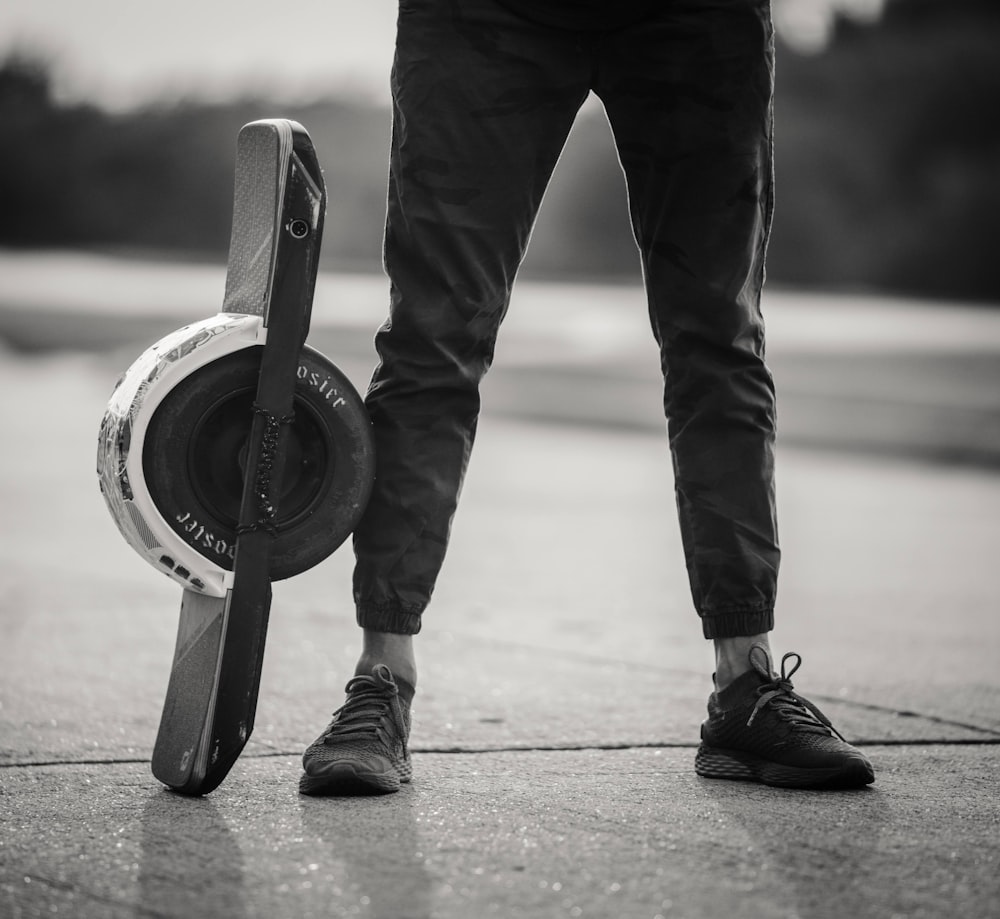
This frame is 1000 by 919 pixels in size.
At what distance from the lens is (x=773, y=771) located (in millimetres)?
2107

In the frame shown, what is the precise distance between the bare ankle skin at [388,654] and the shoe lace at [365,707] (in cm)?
2

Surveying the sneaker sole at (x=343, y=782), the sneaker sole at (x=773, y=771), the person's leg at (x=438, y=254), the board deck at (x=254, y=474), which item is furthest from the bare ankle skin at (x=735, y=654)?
the board deck at (x=254, y=474)

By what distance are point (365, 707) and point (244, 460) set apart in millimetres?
390

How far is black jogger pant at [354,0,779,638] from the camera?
85.5 inches

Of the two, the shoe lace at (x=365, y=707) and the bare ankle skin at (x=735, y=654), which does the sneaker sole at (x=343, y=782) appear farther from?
the bare ankle skin at (x=735, y=654)

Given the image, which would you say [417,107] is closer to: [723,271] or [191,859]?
[723,271]

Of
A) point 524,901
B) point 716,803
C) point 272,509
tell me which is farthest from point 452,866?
point 272,509

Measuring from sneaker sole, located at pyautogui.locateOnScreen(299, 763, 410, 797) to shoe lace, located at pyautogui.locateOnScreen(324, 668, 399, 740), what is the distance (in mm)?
87

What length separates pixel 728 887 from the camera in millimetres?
1593

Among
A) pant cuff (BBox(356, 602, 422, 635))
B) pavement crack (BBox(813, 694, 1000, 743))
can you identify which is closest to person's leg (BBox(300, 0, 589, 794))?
pant cuff (BBox(356, 602, 422, 635))

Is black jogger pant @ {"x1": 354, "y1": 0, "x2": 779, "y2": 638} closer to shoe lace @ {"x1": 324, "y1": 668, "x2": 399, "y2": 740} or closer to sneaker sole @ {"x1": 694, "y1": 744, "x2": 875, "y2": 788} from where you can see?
shoe lace @ {"x1": 324, "y1": 668, "x2": 399, "y2": 740}

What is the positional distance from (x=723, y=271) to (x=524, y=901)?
42.4 inches

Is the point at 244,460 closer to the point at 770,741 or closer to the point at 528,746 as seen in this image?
the point at 528,746

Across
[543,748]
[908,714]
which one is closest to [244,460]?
[543,748]
